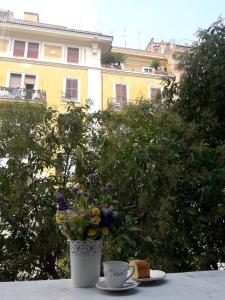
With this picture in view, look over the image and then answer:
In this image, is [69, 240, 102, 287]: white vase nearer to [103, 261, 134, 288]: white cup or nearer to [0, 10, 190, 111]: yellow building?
[103, 261, 134, 288]: white cup

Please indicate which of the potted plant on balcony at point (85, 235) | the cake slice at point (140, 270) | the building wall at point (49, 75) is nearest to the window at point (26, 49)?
the building wall at point (49, 75)

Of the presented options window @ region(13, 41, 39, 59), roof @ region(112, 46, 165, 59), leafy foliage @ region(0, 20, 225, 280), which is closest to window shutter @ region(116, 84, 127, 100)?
roof @ region(112, 46, 165, 59)

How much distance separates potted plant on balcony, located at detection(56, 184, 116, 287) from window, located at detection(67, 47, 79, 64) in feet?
37.8

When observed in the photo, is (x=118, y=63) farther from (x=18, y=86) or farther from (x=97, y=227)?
(x=97, y=227)

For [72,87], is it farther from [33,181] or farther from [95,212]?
[95,212]

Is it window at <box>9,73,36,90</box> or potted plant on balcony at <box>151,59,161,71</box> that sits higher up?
potted plant on balcony at <box>151,59,161,71</box>

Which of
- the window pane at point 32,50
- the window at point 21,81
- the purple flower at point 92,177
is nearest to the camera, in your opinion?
the purple flower at point 92,177

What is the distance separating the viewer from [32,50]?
39.5ft

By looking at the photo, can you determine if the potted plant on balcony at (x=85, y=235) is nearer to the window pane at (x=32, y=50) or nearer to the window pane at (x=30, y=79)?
the window pane at (x=30, y=79)

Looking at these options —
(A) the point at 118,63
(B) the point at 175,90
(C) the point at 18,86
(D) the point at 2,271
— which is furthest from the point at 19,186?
(A) the point at 118,63

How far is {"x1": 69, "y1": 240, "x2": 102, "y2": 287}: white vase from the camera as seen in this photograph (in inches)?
52.2

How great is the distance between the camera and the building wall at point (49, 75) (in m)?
11.4

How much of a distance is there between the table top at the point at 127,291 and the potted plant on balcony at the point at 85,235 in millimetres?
60

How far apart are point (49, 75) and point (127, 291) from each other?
37.0ft
